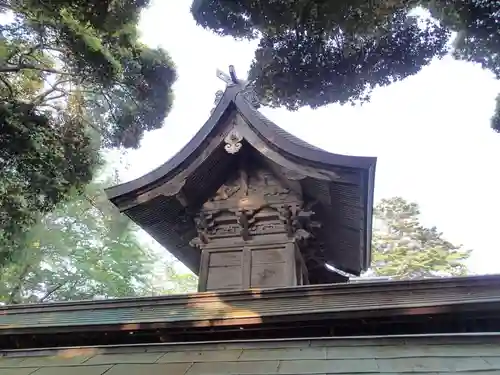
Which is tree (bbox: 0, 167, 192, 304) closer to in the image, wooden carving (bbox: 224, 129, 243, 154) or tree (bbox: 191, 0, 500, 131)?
tree (bbox: 191, 0, 500, 131)

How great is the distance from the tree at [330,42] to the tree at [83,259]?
8760 mm

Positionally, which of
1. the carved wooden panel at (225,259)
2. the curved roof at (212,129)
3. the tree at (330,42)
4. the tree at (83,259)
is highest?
the tree at (330,42)

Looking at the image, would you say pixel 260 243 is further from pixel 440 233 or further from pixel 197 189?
pixel 440 233

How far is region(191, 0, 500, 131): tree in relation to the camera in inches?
454

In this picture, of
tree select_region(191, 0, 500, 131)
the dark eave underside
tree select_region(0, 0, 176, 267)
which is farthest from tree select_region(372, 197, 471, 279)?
the dark eave underside

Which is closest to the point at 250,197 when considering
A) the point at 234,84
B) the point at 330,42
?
the point at 234,84

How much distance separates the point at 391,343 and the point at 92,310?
3133 millimetres

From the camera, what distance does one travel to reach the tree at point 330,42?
11.5 metres

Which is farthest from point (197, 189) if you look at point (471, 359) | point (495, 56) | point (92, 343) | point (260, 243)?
point (495, 56)

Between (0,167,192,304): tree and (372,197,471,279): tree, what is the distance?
14032 millimetres

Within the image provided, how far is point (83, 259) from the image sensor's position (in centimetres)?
1816

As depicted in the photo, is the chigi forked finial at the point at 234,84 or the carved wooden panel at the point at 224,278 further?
the chigi forked finial at the point at 234,84

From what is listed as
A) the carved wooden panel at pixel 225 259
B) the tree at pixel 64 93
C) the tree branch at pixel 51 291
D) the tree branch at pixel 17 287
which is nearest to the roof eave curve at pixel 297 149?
the carved wooden panel at pixel 225 259

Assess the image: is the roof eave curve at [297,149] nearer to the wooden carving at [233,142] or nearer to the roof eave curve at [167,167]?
the wooden carving at [233,142]
